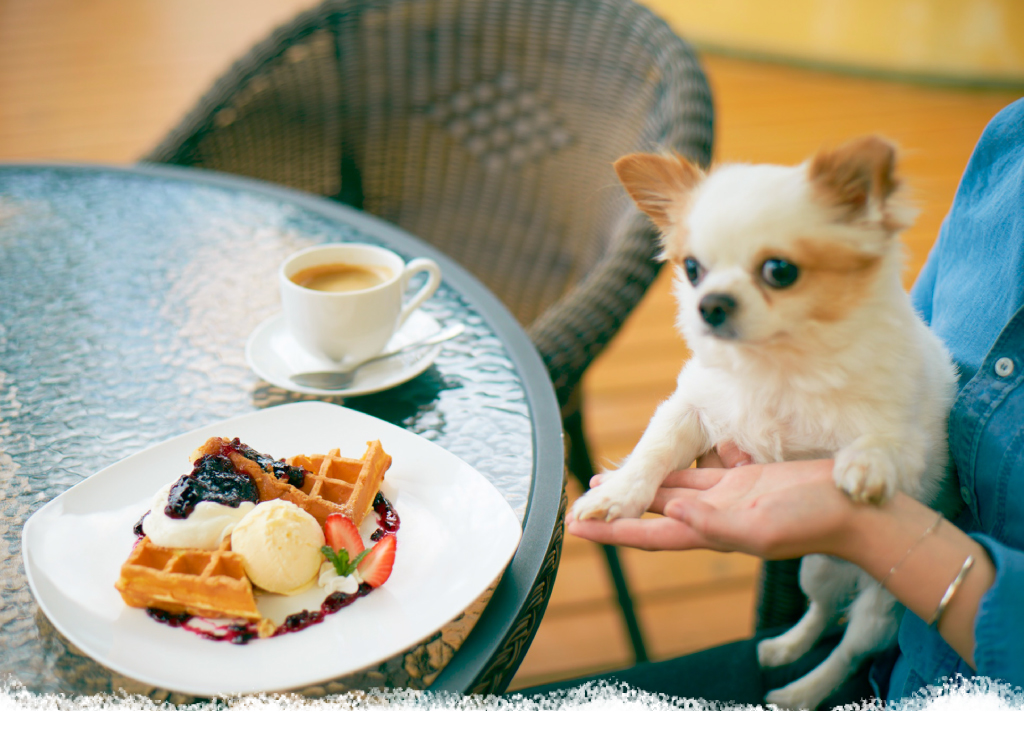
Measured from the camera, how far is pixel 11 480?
0.88 m

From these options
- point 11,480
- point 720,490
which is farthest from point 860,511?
point 11,480

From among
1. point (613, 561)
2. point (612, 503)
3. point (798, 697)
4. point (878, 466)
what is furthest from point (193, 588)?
point (613, 561)

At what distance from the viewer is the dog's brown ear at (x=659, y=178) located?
86cm

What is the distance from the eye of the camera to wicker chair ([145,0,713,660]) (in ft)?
5.76

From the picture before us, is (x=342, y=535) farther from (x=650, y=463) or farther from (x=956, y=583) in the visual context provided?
(x=956, y=583)

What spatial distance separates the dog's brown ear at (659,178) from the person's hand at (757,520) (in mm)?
302

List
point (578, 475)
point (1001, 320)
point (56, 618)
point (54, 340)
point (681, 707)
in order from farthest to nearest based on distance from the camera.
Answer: point (578, 475)
point (54, 340)
point (681, 707)
point (1001, 320)
point (56, 618)

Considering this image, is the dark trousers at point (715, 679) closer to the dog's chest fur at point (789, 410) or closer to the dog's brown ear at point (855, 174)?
the dog's chest fur at point (789, 410)

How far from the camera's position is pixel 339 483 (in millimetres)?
785

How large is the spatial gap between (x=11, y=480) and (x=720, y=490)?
0.77m

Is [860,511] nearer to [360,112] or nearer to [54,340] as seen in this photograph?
[54,340]

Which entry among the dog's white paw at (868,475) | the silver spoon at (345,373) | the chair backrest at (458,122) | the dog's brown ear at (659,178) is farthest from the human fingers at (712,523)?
the chair backrest at (458,122)

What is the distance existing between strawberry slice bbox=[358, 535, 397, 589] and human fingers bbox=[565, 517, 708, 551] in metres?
0.18

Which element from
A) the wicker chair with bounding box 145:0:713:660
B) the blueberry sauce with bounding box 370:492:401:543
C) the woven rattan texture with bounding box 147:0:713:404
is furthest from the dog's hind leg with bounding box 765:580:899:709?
the woven rattan texture with bounding box 147:0:713:404
